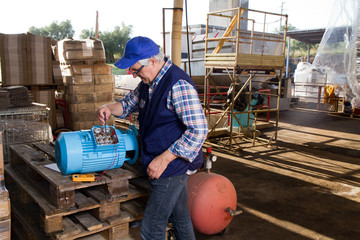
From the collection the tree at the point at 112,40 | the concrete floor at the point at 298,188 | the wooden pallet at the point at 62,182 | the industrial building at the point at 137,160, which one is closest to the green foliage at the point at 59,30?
the tree at the point at 112,40

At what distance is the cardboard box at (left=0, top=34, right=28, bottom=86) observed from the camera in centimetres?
748

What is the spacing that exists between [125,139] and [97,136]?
13.6 inches

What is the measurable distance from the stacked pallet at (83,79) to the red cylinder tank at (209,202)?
492 cm

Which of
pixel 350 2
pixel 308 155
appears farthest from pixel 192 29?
pixel 308 155

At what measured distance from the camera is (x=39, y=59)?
7.86 meters

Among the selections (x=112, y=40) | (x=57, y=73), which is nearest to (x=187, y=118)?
(x=57, y=73)

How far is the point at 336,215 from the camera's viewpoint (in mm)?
4730

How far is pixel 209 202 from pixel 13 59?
6216mm

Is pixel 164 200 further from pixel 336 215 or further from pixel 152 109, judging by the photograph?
pixel 336 215

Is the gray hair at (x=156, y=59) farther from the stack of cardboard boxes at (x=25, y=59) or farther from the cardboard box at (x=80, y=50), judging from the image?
the stack of cardboard boxes at (x=25, y=59)

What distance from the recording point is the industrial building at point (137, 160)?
2.93 m

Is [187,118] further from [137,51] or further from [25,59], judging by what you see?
[25,59]

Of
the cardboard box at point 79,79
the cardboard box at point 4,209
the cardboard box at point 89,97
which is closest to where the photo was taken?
the cardboard box at point 4,209

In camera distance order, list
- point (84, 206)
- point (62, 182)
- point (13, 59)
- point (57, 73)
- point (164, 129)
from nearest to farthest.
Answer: point (164, 129), point (62, 182), point (84, 206), point (13, 59), point (57, 73)
